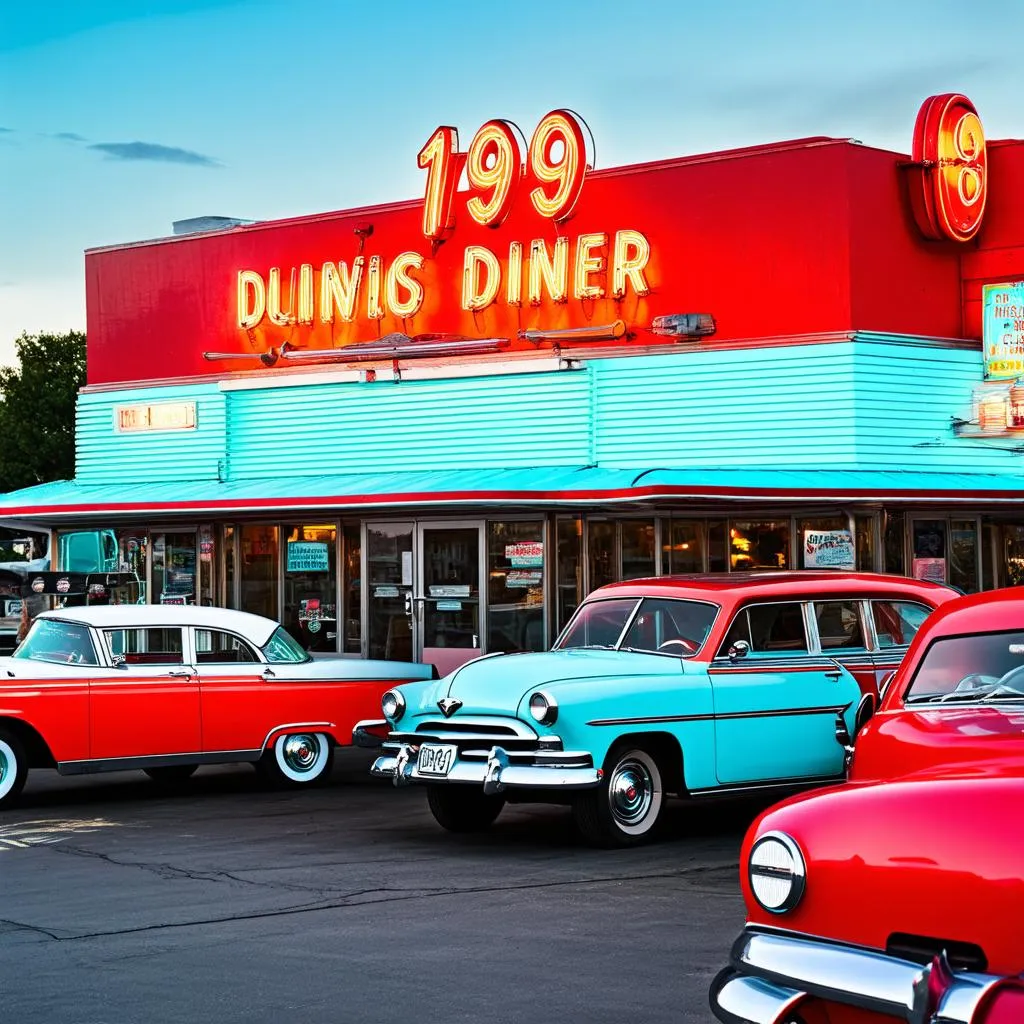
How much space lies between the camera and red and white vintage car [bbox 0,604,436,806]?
43.7 feet

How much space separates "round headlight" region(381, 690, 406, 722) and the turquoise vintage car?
0.04 ft

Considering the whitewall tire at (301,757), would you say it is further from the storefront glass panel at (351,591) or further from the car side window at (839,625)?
the storefront glass panel at (351,591)

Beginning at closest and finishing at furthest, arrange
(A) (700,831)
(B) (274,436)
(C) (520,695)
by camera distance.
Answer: (C) (520,695) < (A) (700,831) < (B) (274,436)

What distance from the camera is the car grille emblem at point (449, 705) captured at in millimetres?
10875

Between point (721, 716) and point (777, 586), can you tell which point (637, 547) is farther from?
point (721, 716)

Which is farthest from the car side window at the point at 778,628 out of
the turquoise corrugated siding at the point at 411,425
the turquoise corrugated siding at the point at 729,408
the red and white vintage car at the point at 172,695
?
the turquoise corrugated siding at the point at 411,425

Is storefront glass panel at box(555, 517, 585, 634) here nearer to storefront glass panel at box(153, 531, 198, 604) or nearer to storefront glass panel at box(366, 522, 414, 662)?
storefront glass panel at box(366, 522, 414, 662)

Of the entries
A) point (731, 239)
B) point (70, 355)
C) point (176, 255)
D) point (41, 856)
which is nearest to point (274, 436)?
point (176, 255)

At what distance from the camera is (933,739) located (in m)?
6.10

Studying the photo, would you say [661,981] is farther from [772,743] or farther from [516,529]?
[516,529]

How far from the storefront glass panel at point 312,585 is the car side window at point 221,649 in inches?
302

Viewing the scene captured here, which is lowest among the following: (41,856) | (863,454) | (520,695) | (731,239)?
(41,856)

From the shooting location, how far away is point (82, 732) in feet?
43.8

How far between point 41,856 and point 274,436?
42.0 feet
